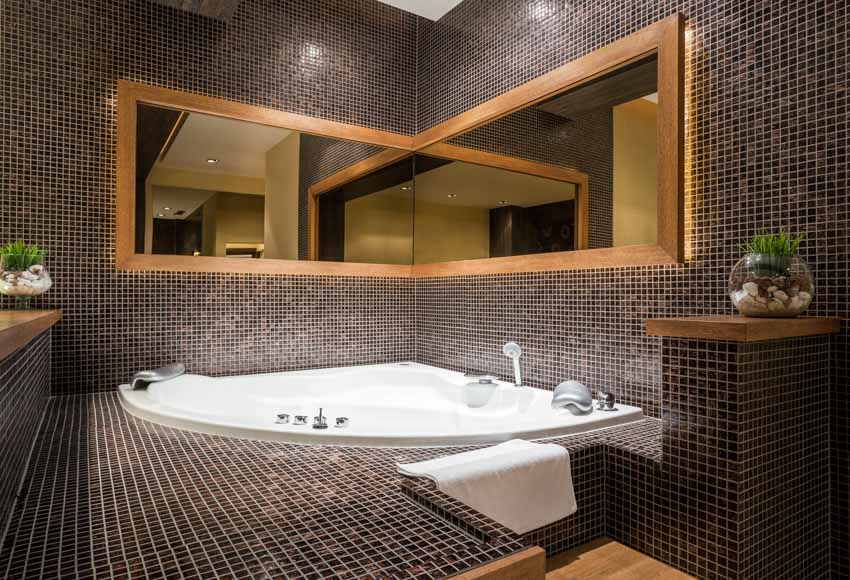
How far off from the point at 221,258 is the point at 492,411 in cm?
175

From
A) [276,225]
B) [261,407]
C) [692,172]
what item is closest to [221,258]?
[276,225]

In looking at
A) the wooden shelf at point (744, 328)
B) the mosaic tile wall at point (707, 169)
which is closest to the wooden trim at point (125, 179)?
the mosaic tile wall at point (707, 169)

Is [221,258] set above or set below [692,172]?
below

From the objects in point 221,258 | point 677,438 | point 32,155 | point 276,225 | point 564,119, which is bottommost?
point 677,438

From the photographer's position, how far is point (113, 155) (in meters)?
2.68

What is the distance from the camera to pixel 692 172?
202 cm

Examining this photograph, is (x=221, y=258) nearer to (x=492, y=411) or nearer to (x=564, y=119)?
(x=492, y=411)

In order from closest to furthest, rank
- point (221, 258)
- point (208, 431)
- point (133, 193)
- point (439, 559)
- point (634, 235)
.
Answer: point (439, 559) < point (208, 431) < point (634, 235) < point (133, 193) < point (221, 258)

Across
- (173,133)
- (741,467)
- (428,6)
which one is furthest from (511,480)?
(428,6)

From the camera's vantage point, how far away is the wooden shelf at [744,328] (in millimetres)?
1358

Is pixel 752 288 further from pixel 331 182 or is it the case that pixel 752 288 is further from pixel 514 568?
pixel 331 182

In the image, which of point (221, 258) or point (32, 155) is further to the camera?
point (221, 258)

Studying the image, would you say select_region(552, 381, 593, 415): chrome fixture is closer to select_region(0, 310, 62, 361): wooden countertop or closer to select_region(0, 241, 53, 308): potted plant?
select_region(0, 310, 62, 361): wooden countertop

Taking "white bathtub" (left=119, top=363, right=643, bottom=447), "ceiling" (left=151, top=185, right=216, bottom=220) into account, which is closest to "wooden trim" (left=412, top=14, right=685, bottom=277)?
"white bathtub" (left=119, top=363, right=643, bottom=447)
